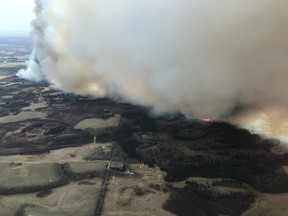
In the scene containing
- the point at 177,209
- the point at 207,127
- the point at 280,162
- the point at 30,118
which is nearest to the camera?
the point at 177,209

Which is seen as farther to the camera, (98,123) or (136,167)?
(98,123)

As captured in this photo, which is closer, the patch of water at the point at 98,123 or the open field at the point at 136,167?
the open field at the point at 136,167

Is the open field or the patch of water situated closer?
the open field

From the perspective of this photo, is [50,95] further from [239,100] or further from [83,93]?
[239,100]

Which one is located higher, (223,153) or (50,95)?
(50,95)

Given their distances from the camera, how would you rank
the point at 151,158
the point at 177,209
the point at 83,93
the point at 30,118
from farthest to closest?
the point at 83,93 < the point at 30,118 < the point at 151,158 < the point at 177,209

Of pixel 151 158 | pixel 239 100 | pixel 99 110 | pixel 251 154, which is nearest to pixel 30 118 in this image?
pixel 99 110

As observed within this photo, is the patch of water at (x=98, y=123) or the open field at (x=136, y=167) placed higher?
the patch of water at (x=98, y=123)

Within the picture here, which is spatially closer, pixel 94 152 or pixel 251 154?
pixel 251 154

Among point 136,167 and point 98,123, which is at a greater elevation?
point 98,123

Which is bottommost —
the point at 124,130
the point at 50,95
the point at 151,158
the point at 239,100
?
the point at 151,158

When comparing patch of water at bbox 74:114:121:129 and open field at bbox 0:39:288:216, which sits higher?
patch of water at bbox 74:114:121:129
